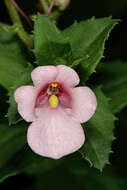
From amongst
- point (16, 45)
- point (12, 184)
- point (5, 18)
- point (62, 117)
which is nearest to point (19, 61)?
point (16, 45)

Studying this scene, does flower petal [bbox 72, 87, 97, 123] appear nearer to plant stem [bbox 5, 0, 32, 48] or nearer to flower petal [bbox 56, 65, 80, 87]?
flower petal [bbox 56, 65, 80, 87]

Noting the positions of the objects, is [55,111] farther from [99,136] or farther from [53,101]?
[99,136]

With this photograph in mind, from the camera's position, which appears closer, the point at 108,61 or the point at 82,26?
the point at 82,26

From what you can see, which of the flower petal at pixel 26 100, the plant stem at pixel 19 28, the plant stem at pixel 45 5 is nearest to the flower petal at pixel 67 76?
the flower petal at pixel 26 100

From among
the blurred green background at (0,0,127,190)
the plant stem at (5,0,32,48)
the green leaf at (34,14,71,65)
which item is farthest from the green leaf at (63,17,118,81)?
the blurred green background at (0,0,127,190)

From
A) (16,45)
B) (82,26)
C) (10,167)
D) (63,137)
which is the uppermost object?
(82,26)

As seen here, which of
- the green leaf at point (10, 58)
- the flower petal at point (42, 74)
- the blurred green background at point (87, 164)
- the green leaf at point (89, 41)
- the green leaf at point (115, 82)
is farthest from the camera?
the blurred green background at point (87, 164)

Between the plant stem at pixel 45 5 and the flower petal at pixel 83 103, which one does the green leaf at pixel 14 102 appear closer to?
the flower petal at pixel 83 103

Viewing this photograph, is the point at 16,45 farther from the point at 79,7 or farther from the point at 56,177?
the point at 56,177
